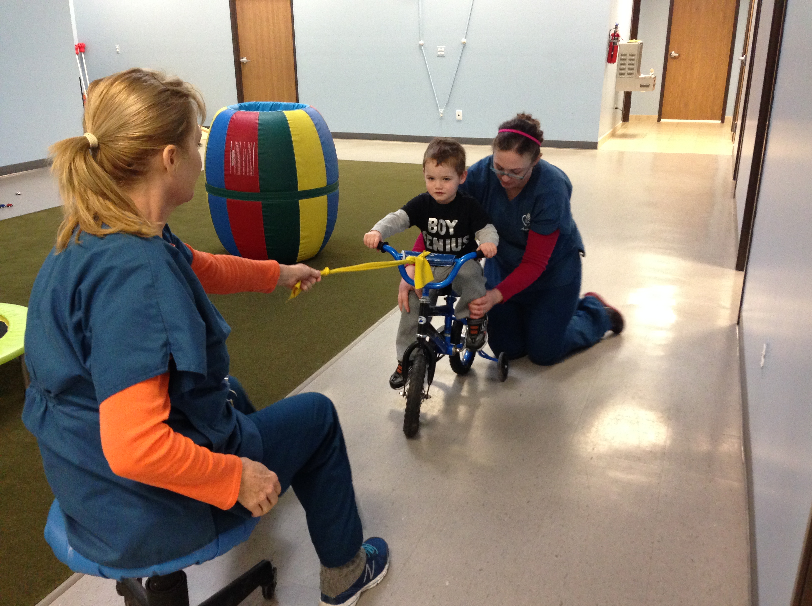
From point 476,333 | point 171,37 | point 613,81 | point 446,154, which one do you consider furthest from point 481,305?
point 171,37

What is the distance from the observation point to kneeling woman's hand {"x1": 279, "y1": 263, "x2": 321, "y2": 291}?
68.7 inches

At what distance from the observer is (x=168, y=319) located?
3.47 ft

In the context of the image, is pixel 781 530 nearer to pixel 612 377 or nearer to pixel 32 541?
pixel 612 377

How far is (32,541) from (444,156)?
1.68 meters

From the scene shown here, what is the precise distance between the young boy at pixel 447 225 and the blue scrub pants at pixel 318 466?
2.96 ft

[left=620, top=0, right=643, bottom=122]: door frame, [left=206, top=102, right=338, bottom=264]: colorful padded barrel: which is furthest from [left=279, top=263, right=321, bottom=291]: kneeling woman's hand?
[left=620, top=0, right=643, bottom=122]: door frame

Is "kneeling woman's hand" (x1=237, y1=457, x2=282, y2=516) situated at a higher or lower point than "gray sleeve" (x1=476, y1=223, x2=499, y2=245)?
lower

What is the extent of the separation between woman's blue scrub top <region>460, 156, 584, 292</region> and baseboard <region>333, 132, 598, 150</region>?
6.78 metres

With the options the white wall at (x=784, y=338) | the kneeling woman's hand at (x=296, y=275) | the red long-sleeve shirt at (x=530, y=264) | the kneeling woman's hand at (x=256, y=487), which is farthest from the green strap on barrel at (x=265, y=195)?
the kneeling woman's hand at (x=256, y=487)

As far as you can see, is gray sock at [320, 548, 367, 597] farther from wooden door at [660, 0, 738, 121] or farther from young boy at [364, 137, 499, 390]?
wooden door at [660, 0, 738, 121]

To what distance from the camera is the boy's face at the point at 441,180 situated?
2.27 metres

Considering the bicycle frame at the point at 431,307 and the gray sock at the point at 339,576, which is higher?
the bicycle frame at the point at 431,307

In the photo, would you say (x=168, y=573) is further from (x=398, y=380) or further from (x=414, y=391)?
(x=398, y=380)

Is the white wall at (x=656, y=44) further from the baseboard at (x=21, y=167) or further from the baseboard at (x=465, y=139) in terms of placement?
the baseboard at (x=21, y=167)
